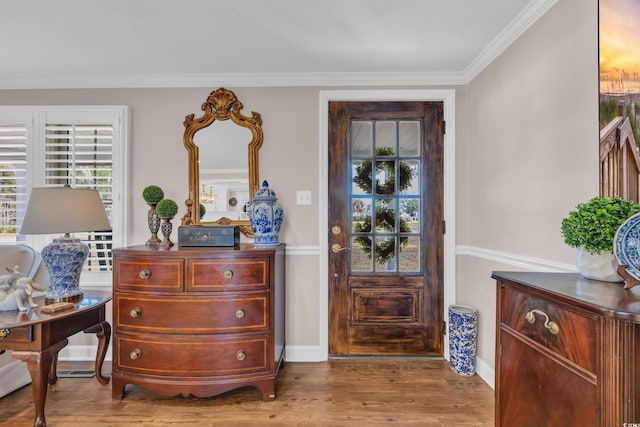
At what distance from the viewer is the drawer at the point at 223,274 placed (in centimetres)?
198

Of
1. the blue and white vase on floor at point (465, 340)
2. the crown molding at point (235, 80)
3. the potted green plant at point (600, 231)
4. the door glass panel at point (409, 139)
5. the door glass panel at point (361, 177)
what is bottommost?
the blue and white vase on floor at point (465, 340)

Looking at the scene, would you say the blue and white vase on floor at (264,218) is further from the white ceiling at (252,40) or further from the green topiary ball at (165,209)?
the white ceiling at (252,40)

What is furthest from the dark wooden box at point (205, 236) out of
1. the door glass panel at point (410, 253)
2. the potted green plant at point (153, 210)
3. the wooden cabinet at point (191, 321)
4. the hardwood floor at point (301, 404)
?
the door glass panel at point (410, 253)

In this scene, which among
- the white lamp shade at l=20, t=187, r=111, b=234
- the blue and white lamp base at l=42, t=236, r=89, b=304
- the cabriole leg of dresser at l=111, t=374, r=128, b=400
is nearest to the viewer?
the white lamp shade at l=20, t=187, r=111, b=234

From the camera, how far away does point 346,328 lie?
2641 millimetres

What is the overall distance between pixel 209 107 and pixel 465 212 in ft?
7.51

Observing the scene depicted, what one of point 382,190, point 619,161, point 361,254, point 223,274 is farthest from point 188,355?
point 619,161

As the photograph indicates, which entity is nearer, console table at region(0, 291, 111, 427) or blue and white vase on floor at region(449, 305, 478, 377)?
console table at region(0, 291, 111, 427)

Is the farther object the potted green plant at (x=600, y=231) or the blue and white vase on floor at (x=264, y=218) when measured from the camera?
the blue and white vase on floor at (x=264, y=218)

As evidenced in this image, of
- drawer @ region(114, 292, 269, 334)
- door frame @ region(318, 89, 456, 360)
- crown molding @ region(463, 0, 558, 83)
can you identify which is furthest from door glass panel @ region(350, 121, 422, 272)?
drawer @ region(114, 292, 269, 334)

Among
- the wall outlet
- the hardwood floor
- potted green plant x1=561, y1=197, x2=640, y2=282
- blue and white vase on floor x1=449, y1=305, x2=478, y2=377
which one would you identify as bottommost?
the hardwood floor

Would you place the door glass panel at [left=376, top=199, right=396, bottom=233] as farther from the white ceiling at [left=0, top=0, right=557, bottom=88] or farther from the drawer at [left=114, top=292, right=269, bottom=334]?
the drawer at [left=114, top=292, right=269, bottom=334]

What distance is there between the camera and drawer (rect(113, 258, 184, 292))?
1.98 metres

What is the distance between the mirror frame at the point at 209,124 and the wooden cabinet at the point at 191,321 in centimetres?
59
